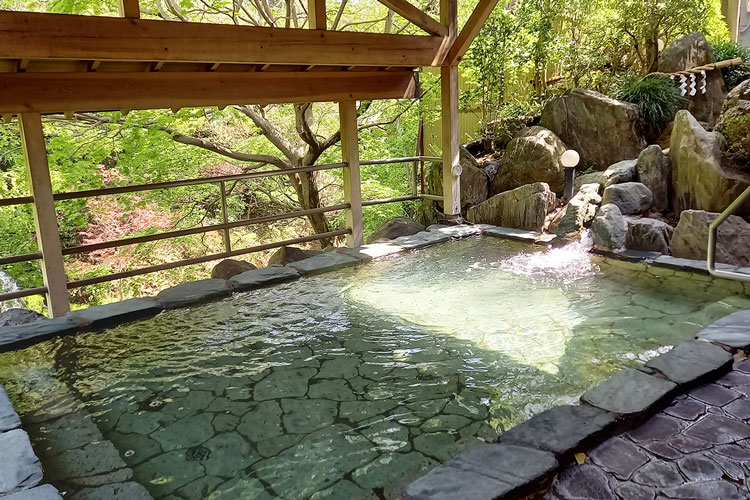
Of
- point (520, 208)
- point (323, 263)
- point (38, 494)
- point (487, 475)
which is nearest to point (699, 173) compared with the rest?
point (520, 208)

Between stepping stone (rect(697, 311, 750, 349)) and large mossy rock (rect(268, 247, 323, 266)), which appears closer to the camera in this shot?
stepping stone (rect(697, 311, 750, 349))

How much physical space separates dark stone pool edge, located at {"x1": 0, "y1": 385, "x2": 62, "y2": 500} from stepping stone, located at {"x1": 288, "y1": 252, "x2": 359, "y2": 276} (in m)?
3.04

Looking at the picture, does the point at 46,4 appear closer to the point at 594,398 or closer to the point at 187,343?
the point at 187,343

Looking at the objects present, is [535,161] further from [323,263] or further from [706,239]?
[323,263]

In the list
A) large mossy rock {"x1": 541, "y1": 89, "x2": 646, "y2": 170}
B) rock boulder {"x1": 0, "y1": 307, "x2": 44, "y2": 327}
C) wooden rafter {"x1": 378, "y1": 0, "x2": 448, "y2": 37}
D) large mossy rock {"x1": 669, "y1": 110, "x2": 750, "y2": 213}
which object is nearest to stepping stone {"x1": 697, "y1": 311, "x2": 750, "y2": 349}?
large mossy rock {"x1": 669, "y1": 110, "x2": 750, "y2": 213}

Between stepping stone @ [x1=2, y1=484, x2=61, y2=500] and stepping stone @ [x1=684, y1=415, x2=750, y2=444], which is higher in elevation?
stepping stone @ [x1=2, y1=484, x2=61, y2=500]

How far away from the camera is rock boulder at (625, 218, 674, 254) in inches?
215

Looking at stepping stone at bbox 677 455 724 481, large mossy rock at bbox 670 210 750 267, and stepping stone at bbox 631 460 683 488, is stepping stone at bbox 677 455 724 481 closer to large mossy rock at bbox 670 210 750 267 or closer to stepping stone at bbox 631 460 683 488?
stepping stone at bbox 631 460 683 488

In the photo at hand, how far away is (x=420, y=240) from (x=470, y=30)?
242cm

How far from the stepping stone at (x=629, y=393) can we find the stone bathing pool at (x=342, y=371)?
0.17 meters

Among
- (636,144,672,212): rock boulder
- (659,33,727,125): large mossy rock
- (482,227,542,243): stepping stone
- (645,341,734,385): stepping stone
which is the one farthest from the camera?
(659,33,727,125): large mossy rock

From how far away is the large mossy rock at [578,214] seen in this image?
6125 millimetres

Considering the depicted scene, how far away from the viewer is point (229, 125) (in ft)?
33.8

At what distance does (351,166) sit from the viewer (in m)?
6.58
